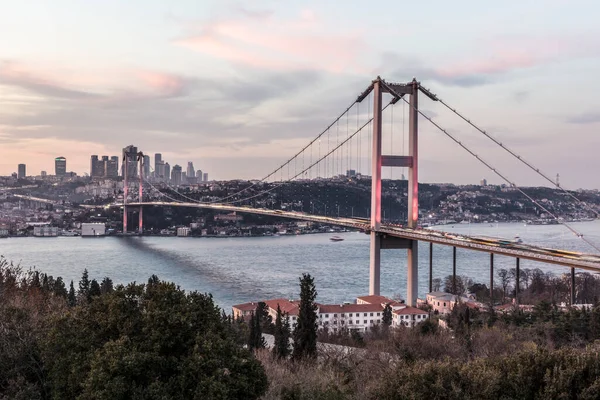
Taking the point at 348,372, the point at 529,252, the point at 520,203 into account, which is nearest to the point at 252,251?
the point at 529,252

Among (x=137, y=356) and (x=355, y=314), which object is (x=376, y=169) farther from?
(x=137, y=356)

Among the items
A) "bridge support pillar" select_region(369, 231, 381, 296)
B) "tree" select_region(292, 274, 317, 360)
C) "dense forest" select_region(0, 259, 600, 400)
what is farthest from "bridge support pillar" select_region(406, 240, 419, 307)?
"dense forest" select_region(0, 259, 600, 400)

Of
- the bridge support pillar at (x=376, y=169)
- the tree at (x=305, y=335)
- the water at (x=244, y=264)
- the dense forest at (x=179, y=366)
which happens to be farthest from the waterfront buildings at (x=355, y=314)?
the dense forest at (x=179, y=366)

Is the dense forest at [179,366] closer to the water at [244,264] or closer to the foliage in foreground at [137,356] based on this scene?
the foliage in foreground at [137,356]

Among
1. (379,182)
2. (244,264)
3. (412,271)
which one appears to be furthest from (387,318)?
(244,264)

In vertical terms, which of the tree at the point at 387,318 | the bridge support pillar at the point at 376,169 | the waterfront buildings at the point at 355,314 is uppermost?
the bridge support pillar at the point at 376,169

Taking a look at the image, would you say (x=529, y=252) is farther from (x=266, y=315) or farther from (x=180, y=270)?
(x=180, y=270)

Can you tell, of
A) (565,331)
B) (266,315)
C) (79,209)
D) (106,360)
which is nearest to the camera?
(106,360)

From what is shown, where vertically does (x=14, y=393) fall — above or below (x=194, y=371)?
below
